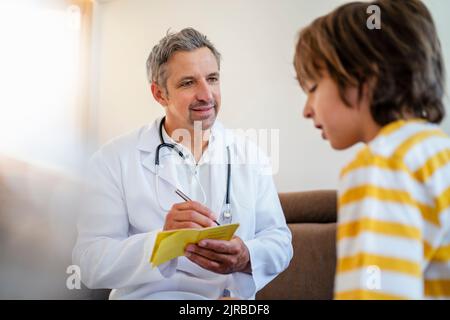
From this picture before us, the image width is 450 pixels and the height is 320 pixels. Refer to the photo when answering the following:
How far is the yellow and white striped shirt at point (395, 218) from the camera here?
48cm

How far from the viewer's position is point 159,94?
1055mm

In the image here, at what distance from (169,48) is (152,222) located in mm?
367

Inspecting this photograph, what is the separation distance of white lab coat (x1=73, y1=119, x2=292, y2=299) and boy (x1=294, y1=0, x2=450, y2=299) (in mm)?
370

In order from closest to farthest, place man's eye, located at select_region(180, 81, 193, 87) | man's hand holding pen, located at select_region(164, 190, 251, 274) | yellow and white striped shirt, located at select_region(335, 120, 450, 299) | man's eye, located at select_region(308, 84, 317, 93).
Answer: yellow and white striped shirt, located at select_region(335, 120, 450, 299)
man's eye, located at select_region(308, 84, 317, 93)
man's hand holding pen, located at select_region(164, 190, 251, 274)
man's eye, located at select_region(180, 81, 193, 87)

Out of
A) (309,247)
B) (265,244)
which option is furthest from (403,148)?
(309,247)

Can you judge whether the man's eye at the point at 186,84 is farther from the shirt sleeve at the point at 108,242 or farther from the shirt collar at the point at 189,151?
the shirt sleeve at the point at 108,242

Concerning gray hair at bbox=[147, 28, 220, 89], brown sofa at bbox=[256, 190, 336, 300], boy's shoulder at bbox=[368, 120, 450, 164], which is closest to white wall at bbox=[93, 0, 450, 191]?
gray hair at bbox=[147, 28, 220, 89]

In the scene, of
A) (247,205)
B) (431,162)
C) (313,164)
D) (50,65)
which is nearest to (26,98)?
(50,65)

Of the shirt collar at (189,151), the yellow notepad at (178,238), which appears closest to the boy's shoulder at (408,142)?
the yellow notepad at (178,238)

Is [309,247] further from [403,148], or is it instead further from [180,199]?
[403,148]

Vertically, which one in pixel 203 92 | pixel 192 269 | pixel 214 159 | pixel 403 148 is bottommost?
pixel 192 269

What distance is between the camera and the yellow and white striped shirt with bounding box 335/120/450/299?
480mm

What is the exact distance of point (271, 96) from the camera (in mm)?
1021

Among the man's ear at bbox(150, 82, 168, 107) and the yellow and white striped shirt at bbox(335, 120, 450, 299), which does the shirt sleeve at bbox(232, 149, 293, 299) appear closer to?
the man's ear at bbox(150, 82, 168, 107)
